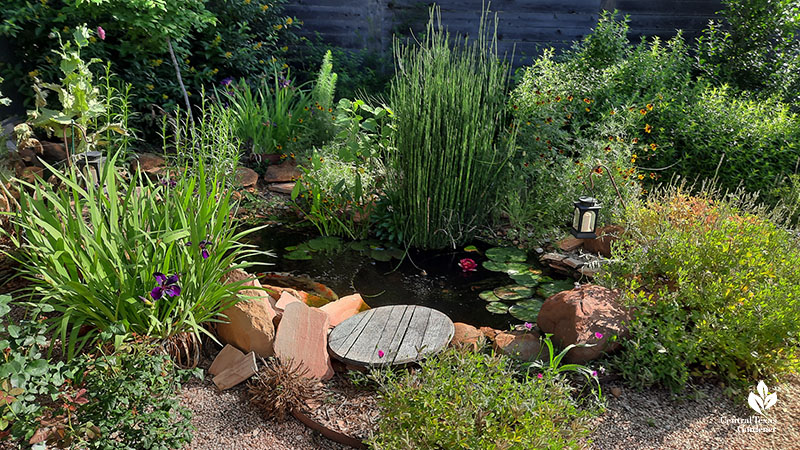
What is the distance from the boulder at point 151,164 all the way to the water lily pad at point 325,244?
1466 mm

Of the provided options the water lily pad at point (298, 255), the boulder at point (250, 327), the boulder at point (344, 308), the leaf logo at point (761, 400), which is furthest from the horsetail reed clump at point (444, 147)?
the leaf logo at point (761, 400)

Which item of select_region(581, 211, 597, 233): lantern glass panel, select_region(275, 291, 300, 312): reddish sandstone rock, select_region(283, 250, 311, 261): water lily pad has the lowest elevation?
select_region(283, 250, 311, 261): water lily pad

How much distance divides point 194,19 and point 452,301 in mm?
3402

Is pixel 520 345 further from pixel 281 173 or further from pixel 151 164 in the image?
pixel 151 164

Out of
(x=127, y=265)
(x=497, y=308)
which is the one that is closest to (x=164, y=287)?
(x=127, y=265)

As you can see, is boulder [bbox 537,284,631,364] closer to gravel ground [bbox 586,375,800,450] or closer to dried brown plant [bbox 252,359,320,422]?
gravel ground [bbox 586,375,800,450]

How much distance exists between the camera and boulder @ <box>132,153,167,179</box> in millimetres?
4688

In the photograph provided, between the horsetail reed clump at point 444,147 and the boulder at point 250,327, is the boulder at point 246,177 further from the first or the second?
the boulder at point 250,327

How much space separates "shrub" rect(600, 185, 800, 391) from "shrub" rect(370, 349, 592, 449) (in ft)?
1.75

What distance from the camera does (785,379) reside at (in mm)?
2535

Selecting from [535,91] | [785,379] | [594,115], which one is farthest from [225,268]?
[594,115]

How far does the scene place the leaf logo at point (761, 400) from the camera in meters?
2.34

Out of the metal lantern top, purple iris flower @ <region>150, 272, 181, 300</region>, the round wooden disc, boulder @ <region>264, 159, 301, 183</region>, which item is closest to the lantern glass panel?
the metal lantern top

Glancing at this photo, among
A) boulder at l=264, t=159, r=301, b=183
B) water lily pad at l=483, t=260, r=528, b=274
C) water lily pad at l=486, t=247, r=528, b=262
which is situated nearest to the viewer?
water lily pad at l=483, t=260, r=528, b=274
